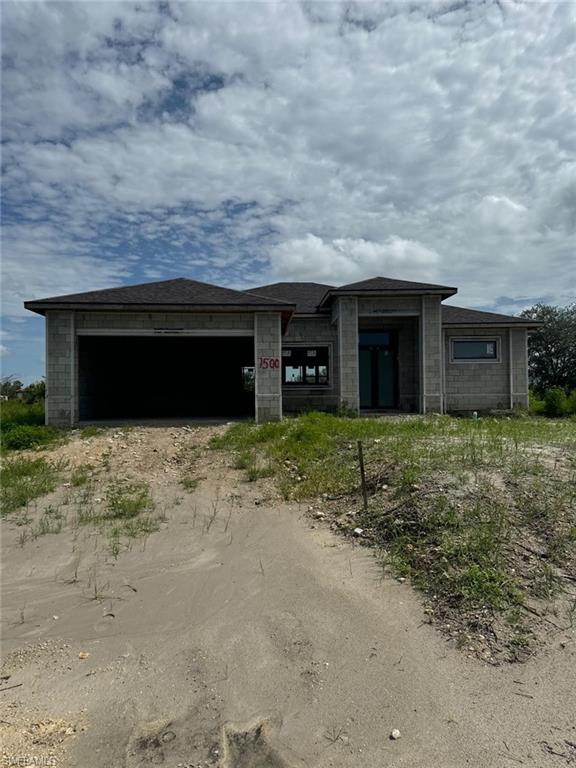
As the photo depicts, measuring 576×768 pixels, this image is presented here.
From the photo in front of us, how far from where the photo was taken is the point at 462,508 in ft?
19.9

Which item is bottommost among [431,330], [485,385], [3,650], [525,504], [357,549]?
[3,650]

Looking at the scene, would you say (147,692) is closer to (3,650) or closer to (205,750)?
(205,750)

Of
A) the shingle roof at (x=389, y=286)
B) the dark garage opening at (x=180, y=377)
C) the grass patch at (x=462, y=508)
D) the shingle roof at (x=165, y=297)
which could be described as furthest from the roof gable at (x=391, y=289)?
the grass patch at (x=462, y=508)

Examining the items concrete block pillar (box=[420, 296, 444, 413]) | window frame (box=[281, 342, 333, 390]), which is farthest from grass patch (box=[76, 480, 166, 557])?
concrete block pillar (box=[420, 296, 444, 413])

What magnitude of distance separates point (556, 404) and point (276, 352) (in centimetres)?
1047

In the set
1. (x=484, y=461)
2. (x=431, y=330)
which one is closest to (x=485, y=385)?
(x=431, y=330)

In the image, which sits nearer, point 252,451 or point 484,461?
point 484,461

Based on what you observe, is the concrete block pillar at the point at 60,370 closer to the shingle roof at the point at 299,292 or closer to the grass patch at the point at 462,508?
the grass patch at the point at 462,508

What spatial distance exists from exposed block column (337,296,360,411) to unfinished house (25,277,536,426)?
3 cm

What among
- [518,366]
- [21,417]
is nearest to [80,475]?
[21,417]

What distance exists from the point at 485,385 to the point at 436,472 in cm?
1299

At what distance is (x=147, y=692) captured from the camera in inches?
151

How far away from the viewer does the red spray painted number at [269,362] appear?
1536 centimetres

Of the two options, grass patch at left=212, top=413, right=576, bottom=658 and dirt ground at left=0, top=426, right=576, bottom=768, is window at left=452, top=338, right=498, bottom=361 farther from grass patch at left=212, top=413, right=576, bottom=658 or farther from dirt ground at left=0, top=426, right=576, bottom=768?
dirt ground at left=0, top=426, right=576, bottom=768
